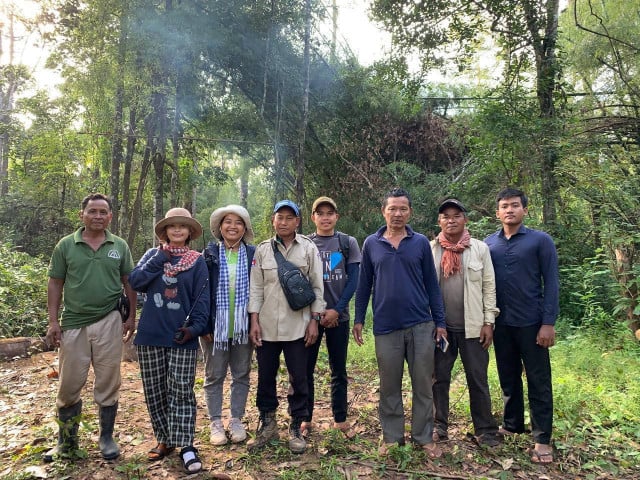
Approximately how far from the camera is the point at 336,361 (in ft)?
11.1

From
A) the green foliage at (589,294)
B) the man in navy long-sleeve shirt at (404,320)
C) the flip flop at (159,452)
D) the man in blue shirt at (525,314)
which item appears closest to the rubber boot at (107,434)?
the flip flop at (159,452)

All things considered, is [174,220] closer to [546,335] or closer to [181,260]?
[181,260]

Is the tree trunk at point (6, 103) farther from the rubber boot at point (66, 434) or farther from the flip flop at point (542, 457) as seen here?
the flip flop at point (542, 457)

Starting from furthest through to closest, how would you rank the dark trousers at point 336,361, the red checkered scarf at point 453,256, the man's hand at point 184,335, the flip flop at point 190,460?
1. the dark trousers at point 336,361
2. the red checkered scarf at point 453,256
3. the man's hand at point 184,335
4. the flip flop at point 190,460

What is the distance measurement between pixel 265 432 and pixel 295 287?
112 cm

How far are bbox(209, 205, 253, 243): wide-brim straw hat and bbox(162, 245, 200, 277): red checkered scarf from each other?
340 mm

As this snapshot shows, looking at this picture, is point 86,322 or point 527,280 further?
point 527,280

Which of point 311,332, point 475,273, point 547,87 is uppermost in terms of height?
point 547,87

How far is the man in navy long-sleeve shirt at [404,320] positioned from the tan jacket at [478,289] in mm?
218

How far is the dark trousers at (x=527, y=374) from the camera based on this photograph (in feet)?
10.0

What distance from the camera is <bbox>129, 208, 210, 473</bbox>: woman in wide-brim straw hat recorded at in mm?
2898

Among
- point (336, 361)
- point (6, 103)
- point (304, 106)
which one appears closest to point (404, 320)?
point (336, 361)

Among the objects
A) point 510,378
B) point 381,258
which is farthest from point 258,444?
point 510,378

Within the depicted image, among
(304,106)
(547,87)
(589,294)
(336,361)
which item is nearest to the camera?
(336,361)
